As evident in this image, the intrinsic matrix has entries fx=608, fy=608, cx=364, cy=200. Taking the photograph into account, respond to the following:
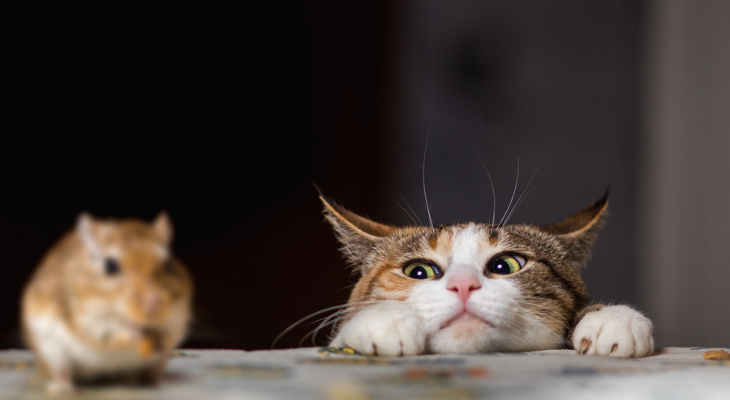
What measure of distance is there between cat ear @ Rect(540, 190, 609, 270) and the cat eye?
0.40 meters

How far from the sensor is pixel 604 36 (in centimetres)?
348

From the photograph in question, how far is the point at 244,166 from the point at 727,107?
7.77ft

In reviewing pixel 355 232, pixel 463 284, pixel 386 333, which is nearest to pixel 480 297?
pixel 463 284

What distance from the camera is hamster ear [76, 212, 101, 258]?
20.2 inches

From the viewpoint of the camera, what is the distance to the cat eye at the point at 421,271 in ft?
4.60

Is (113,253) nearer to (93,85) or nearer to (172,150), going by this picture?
(93,85)

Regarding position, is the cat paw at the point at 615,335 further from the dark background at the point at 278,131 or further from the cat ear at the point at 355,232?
the dark background at the point at 278,131

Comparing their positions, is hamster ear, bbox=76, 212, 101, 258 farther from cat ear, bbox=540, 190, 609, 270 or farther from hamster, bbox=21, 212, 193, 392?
cat ear, bbox=540, 190, 609, 270

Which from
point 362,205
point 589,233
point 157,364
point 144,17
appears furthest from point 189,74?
point 157,364

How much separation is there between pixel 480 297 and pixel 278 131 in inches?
69.4

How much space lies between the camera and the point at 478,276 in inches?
49.6

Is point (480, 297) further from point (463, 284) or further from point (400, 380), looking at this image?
point (400, 380)

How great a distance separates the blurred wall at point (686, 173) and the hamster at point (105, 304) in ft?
10.2

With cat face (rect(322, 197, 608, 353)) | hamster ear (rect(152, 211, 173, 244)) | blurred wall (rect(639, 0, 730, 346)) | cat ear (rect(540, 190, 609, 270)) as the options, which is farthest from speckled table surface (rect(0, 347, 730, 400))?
blurred wall (rect(639, 0, 730, 346))
